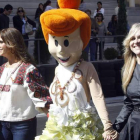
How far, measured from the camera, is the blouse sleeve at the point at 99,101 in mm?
3832

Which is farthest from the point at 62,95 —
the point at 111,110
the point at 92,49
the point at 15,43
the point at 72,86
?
the point at 92,49

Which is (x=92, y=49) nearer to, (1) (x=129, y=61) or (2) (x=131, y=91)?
(1) (x=129, y=61)

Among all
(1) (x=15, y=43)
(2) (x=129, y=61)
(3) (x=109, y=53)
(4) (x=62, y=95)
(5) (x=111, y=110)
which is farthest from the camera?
(3) (x=109, y=53)

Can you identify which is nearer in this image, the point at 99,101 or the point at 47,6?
the point at 99,101

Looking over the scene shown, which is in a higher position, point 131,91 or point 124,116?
point 131,91

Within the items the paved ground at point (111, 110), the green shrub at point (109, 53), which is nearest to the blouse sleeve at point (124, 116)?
the paved ground at point (111, 110)

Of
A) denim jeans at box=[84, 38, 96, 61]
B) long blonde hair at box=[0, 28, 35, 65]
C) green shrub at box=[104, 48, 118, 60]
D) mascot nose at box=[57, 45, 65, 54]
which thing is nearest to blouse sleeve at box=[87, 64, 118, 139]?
mascot nose at box=[57, 45, 65, 54]

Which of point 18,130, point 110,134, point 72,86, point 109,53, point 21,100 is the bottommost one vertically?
point 109,53

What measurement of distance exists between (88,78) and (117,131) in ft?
1.85

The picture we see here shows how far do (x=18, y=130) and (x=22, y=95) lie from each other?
1.12 ft

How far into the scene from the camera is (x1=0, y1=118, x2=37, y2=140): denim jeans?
4.20 meters

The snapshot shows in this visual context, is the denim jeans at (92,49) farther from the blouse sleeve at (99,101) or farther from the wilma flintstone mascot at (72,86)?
the blouse sleeve at (99,101)

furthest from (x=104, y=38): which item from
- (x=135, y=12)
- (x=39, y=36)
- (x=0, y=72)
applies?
(x=135, y=12)

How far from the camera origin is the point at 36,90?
4.22 m
